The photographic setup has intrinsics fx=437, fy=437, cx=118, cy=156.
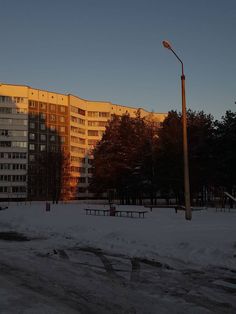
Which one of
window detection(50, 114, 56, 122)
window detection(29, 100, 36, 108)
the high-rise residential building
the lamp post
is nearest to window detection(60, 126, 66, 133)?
the high-rise residential building

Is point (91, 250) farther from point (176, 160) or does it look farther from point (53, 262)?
point (176, 160)

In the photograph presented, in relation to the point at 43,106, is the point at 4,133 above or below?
below

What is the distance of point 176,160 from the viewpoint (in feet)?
155


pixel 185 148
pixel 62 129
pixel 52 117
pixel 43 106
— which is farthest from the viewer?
pixel 62 129

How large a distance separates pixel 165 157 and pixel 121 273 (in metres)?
39.4

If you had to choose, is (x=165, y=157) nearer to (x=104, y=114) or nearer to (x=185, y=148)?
(x=185, y=148)

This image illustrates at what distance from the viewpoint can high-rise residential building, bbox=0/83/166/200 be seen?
104375mm

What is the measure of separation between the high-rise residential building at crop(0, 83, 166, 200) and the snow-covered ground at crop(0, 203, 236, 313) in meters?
74.2

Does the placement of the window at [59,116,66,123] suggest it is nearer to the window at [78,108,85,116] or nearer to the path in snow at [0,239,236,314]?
the window at [78,108,85,116]

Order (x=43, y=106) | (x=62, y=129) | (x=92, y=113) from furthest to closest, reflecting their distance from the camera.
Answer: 1. (x=92, y=113)
2. (x=62, y=129)
3. (x=43, y=106)

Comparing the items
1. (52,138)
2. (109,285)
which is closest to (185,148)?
(109,285)

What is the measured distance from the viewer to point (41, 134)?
112 metres

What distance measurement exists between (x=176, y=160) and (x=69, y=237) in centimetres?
3073

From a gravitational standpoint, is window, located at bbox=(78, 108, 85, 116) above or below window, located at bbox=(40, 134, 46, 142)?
above
